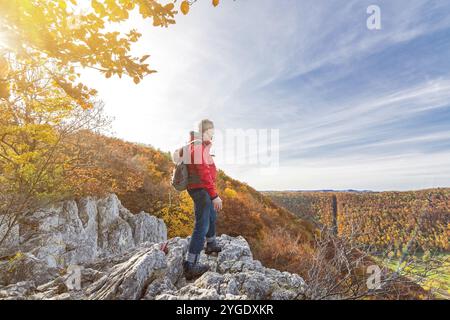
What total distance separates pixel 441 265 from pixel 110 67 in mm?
4615

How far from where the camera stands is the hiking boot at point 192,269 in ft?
12.9

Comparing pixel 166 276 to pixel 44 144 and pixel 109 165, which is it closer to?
pixel 44 144

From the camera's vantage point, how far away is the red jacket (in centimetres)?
358

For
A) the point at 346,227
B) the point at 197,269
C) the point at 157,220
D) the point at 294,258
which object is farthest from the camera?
the point at 294,258

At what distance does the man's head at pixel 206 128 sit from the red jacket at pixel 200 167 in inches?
3.8

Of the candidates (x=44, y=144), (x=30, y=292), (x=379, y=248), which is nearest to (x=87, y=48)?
(x=30, y=292)

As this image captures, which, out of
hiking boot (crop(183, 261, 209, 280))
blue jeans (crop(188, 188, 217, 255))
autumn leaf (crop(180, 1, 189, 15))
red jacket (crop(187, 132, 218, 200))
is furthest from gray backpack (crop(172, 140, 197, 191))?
autumn leaf (crop(180, 1, 189, 15))

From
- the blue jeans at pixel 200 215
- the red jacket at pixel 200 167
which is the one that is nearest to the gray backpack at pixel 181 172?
the red jacket at pixel 200 167

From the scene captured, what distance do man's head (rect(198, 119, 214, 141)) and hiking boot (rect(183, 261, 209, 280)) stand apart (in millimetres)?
1957

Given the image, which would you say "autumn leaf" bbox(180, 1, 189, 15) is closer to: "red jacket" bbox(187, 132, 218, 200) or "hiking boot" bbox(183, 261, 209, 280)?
"red jacket" bbox(187, 132, 218, 200)

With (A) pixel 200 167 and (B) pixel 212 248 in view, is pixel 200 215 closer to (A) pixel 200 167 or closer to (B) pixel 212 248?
(A) pixel 200 167

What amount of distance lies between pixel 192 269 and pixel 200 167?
162cm

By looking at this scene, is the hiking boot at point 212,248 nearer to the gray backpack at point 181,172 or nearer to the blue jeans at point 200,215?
the blue jeans at point 200,215
